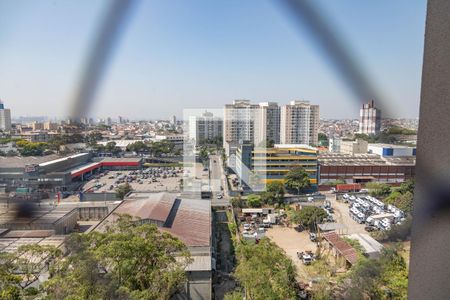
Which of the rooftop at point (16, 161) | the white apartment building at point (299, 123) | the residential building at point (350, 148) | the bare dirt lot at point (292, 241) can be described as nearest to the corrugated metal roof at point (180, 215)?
the bare dirt lot at point (292, 241)

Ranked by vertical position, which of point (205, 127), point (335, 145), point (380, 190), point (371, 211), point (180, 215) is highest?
point (205, 127)

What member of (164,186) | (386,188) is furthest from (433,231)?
(164,186)

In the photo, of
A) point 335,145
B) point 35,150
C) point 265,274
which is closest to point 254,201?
point 265,274

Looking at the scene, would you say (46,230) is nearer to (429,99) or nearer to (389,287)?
(389,287)

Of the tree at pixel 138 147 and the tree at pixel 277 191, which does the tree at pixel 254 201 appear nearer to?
the tree at pixel 277 191

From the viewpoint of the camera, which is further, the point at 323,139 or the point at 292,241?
the point at 323,139

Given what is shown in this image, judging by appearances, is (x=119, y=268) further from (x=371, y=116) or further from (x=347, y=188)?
(x=347, y=188)
